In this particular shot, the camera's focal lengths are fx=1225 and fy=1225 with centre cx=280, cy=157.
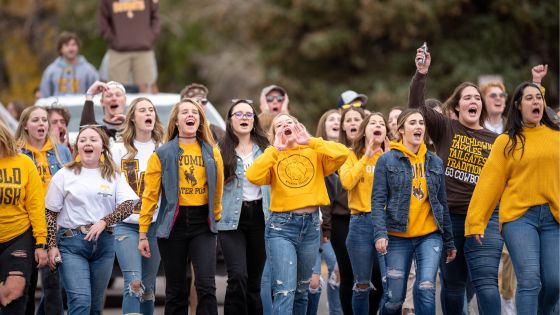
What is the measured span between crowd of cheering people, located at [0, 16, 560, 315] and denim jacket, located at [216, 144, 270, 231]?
0.01m

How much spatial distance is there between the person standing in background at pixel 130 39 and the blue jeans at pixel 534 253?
8800 millimetres

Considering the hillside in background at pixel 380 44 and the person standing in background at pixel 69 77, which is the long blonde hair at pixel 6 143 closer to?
the person standing in background at pixel 69 77

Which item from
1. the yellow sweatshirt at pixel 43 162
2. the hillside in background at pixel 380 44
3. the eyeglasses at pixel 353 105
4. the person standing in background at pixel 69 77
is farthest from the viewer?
the hillside in background at pixel 380 44

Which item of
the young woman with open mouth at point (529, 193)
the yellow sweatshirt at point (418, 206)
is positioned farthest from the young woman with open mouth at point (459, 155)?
the young woman with open mouth at point (529, 193)

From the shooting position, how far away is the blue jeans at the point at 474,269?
10609mm

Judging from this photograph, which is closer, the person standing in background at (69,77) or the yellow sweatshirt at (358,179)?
the yellow sweatshirt at (358,179)

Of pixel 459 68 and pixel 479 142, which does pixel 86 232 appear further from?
pixel 459 68

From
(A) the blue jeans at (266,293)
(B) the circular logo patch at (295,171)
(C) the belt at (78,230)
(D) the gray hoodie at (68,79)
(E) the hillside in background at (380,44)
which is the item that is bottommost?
(A) the blue jeans at (266,293)

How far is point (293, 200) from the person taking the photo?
10.6 metres

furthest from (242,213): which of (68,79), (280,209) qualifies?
(68,79)

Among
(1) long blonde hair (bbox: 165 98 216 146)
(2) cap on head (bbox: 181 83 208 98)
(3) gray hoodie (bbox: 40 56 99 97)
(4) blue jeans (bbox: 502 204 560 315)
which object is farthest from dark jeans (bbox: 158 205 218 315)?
(3) gray hoodie (bbox: 40 56 99 97)

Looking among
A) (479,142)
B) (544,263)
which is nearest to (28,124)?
(479,142)

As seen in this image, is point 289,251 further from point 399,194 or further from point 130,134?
point 130,134

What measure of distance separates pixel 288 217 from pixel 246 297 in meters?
1.08
